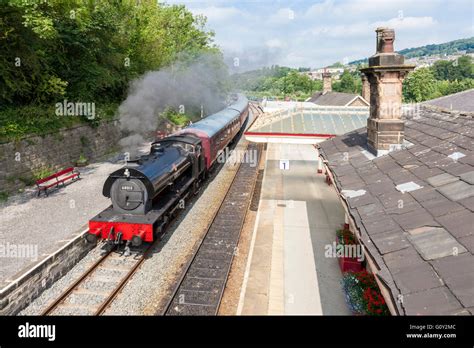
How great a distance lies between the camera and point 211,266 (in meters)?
11.3

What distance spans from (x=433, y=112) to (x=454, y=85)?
99.2 meters

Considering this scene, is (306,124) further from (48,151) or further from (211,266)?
(48,151)

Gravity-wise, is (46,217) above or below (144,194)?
below

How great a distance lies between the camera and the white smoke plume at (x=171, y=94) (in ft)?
76.5

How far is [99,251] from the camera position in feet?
40.4

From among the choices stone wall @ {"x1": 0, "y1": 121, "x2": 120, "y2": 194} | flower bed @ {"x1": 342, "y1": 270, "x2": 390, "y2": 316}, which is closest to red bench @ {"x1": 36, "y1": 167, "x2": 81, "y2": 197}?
stone wall @ {"x1": 0, "y1": 121, "x2": 120, "y2": 194}

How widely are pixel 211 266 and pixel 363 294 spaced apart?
4.70m

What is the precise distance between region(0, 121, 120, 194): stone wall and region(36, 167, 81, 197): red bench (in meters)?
1.00

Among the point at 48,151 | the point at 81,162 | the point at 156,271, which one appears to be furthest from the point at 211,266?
the point at 81,162

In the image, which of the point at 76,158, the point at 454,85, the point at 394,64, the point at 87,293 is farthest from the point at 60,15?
the point at 454,85

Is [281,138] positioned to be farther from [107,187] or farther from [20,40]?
[20,40]

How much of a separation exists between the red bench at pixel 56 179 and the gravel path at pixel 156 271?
699 cm

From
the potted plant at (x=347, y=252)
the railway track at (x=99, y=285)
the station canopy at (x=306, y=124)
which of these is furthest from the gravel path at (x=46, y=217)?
the potted plant at (x=347, y=252)
